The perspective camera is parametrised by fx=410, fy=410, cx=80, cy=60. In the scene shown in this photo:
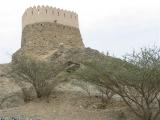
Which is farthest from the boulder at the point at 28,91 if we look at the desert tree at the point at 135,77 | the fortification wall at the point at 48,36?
the fortification wall at the point at 48,36

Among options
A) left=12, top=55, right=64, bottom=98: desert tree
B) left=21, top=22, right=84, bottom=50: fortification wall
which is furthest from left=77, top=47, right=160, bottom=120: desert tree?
left=21, top=22, right=84, bottom=50: fortification wall

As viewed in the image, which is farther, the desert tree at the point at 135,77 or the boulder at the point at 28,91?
the boulder at the point at 28,91

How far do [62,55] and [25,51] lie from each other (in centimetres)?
379

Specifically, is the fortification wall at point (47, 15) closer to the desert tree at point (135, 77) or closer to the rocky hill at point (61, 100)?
the rocky hill at point (61, 100)

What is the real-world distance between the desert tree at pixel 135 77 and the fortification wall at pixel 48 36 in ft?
36.7

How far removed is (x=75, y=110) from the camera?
1916 cm

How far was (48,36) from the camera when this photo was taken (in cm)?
2966

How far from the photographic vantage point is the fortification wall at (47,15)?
1174 inches

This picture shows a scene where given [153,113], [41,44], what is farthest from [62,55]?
[153,113]

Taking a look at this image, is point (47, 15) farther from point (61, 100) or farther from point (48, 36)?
point (61, 100)

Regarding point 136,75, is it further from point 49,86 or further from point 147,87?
point 49,86

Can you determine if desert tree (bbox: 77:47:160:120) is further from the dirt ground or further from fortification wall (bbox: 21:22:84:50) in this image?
fortification wall (bbox: 21:22:84:50)

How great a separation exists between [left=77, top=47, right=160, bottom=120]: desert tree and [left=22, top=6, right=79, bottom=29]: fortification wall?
464 inches

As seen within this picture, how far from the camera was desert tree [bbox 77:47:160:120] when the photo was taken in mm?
16562
